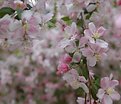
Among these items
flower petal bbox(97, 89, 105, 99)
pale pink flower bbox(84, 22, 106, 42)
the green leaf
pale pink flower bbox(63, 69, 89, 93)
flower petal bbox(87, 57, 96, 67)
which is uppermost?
the green leaf

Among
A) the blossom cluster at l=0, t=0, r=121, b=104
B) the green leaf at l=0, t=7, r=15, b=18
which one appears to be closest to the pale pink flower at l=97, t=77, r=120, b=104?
the blossom cluster at l=0, t=0, r=121, b=104

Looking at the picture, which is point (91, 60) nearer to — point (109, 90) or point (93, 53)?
point (93, 53)

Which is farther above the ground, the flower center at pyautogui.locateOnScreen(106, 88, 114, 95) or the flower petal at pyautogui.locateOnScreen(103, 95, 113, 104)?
the flower center at pyautogui.locateOnScreen(106, 88, 114, 95)

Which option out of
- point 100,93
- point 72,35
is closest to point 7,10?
point 72,35

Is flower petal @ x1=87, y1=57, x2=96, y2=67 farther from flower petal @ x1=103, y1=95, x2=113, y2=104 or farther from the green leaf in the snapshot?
the green leaf

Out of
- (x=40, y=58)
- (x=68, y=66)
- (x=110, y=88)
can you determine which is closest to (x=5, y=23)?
(x=68, y=66)

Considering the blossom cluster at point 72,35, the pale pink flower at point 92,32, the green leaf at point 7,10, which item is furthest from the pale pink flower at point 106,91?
the green leaf at point 7,10

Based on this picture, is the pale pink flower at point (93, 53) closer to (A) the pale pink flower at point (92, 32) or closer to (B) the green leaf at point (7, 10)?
(A) the pale pink flower at point (92, 32)

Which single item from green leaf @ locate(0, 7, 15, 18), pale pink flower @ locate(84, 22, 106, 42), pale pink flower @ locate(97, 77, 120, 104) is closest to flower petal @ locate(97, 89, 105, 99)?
pale pink flower @ locate(97, 77, 120, 104)
